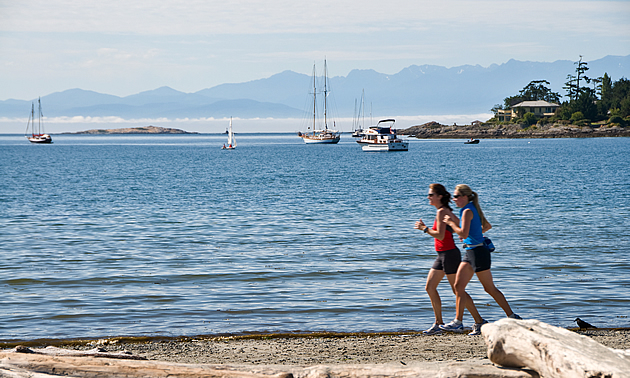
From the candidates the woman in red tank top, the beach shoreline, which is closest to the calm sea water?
the beach shoreline

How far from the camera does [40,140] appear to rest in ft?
634

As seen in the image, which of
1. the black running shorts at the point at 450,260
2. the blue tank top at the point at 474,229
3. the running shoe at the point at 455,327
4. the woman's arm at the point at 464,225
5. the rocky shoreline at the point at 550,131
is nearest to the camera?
the woman's arm at the point at 464,225

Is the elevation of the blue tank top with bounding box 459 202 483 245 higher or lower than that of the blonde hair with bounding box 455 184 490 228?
lower

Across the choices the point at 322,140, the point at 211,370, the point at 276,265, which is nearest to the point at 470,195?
the point at 211,370

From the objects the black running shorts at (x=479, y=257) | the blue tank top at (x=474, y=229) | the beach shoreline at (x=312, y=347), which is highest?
the blue tank top at (x=474, y=229)

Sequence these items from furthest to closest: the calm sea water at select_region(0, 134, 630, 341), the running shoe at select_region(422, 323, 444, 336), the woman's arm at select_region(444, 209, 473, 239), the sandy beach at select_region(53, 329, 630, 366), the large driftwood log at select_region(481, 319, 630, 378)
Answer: the calm sea water at select_region(0, 134, 630, 341) < the running shoe at select_region(422, 323, 444, 336) < the woman's arm at select_region(444, 209, 473, 239) < the sandy beach at select_region(53, 329, 630, 366) < the large driftwood log at select_region(481, 319, 630, 378)

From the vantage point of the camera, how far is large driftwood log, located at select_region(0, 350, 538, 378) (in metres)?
5.55

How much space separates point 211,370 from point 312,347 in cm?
278

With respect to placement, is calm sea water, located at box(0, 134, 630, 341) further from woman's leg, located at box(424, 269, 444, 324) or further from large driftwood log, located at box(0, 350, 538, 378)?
large driftwood log, located at box(0, 350, 538, 378)

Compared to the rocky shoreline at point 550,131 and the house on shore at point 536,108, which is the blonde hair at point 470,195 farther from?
the house on shore at point 536,108

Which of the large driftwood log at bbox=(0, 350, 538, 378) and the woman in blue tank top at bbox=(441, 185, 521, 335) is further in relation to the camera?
the woman in blue tank top at bbox=(441, 185, 521, 335)

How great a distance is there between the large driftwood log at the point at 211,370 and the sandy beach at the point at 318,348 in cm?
153

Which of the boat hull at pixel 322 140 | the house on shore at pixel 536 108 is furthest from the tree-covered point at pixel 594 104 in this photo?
the boat hull at pixel 322 140

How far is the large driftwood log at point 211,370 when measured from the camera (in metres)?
5.55
